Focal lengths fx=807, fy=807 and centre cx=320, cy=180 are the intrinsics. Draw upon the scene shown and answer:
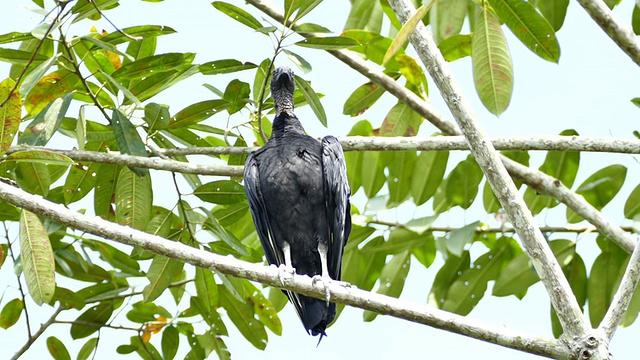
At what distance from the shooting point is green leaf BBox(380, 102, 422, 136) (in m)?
5.91

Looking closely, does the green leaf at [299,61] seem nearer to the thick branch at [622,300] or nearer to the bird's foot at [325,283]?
the bird's foot at [325,283]

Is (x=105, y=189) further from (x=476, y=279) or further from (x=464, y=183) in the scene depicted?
(x=476, y=279)

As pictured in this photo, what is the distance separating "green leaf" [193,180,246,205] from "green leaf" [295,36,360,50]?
1.09 metres

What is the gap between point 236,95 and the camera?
5316 mm

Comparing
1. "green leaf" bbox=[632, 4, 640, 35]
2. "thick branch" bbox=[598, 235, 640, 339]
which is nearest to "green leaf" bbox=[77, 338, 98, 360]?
"thick branch" bbox=[598, 235, 640, 339]

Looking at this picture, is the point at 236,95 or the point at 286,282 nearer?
the point at 286,282

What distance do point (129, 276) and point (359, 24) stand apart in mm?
2603

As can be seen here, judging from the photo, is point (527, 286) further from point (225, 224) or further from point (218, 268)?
point (218, 268)

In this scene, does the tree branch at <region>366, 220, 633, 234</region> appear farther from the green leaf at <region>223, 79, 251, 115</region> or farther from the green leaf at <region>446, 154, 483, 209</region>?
the green leaf at <region>223, 79, 251, 115</region>

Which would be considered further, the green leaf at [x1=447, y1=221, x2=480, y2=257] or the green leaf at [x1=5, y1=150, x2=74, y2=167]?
the green leaf at [x1=447, y1=221, x2=480, y2=257]

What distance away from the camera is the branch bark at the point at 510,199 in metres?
3.60

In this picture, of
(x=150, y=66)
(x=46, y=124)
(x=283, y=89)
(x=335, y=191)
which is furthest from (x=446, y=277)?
(x=46, y=124)

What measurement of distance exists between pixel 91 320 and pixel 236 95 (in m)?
2.06

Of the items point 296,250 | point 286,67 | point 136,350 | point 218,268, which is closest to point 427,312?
point 218,268
